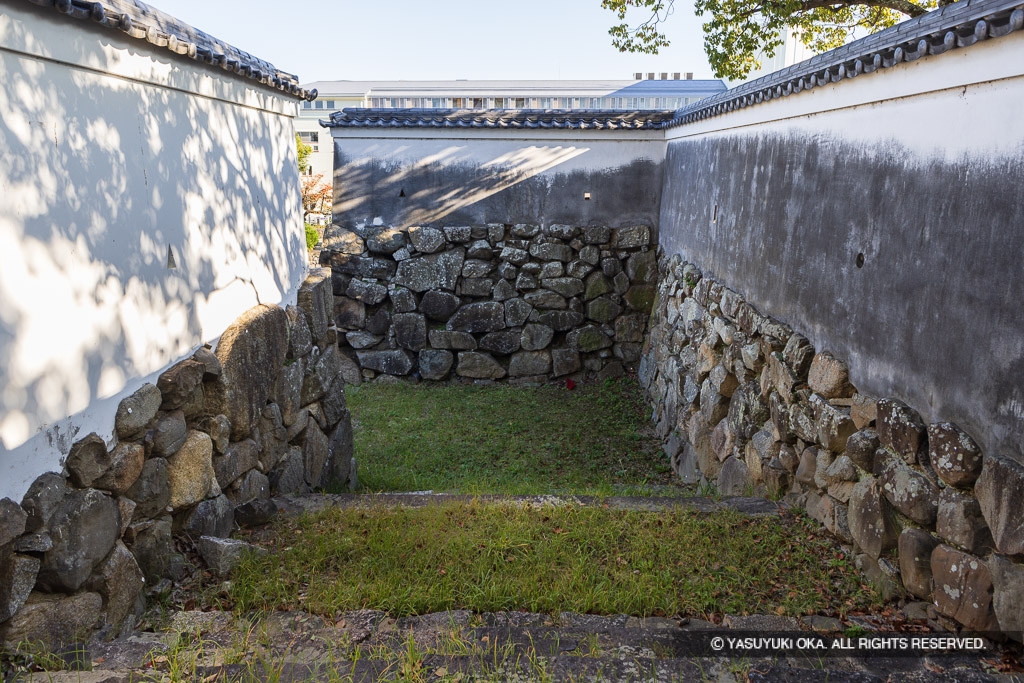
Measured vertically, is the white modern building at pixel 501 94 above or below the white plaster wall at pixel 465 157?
above

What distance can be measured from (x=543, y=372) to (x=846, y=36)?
611cm

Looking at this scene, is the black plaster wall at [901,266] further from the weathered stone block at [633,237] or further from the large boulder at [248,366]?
the weathered stone block at [633,237]

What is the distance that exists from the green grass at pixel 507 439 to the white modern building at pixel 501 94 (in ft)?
49.5

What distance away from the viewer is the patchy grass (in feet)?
10.1

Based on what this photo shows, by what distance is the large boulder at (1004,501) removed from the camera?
2.40 metres

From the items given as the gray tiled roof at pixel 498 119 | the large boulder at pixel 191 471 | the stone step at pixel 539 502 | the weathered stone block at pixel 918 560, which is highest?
the gray tiled roof at pixel 498 119

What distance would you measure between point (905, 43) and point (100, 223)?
3.54 metres

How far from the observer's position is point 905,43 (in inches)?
125

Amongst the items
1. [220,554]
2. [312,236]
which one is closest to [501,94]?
[312,236]

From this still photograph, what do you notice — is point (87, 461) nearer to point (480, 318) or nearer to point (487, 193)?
point (480, 318)

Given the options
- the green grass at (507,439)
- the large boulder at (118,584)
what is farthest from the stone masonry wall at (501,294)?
the large boulder at (118,584)

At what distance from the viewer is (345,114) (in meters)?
9.13

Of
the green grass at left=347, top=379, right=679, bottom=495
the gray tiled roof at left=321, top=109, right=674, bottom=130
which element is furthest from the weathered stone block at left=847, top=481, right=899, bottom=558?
the gray tiled roof at left=321, top=109, right=674, bottom=130

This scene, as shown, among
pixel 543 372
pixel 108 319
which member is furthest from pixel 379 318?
pixel 108 319
